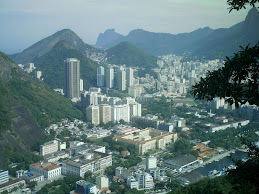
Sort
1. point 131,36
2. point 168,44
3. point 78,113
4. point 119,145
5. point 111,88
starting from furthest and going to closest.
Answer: point 131,36, point 168,44, point 111,88, point 78,113, point 119,145

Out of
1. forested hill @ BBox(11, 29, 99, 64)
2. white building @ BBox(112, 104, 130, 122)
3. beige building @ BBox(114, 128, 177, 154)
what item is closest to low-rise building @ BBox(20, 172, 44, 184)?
beige building @ BBox(114, 128, 177, 154)

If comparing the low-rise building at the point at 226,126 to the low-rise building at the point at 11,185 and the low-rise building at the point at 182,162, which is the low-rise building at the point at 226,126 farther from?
the low-rise building at the point at 11,185

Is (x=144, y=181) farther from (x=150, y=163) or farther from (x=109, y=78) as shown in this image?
(x=109, y=78)

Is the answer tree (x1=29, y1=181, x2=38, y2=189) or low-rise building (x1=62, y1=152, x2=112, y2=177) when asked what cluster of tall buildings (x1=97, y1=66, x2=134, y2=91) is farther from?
tree (x1=29, y1=181, x2=38, y2=189)

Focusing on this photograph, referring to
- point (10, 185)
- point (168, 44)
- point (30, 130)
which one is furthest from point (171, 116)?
point (168, 44)

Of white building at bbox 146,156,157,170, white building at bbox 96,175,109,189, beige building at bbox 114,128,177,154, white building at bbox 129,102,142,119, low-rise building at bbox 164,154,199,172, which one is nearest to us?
white building at bbox 96,175,109,189

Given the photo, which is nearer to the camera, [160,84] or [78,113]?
[78,113]

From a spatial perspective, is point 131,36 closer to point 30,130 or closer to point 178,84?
point 178,84
